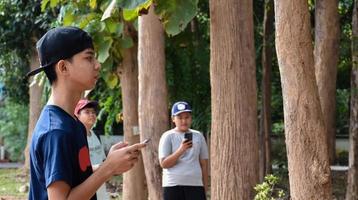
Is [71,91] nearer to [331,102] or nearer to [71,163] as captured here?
[71,163]

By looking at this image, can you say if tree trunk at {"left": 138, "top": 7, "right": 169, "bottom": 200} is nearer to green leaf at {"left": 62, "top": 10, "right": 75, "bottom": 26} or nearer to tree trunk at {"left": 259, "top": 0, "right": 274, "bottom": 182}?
green leaf at {"left": 62, "top": 10, "right": 75, "bottom": 26}

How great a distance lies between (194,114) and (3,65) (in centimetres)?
743

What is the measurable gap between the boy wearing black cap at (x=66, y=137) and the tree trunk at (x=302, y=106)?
8.13 ft

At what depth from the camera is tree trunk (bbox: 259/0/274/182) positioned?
41.9ft

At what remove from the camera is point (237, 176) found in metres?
6.39

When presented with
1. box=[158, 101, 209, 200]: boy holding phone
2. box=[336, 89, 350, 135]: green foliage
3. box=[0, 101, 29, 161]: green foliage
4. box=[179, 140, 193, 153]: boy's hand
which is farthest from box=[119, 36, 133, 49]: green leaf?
box=[0, 101, 29, 161]: green foliage

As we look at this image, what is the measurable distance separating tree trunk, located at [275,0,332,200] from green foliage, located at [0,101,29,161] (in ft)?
67.1

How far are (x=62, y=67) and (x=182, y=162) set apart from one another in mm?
4527

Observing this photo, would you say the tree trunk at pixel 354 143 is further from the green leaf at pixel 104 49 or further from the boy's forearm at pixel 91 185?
the boy's forearm at pixel 91 185

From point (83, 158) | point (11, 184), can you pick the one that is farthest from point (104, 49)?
point (11, 184)

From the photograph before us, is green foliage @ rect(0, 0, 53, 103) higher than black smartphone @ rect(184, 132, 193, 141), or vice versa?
green foliage @ rect(0, 0, 53, 103)

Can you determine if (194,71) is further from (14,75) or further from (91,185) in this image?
(91,185)

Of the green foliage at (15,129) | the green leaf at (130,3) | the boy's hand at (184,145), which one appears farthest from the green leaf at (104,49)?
the green foliage at (15,129)

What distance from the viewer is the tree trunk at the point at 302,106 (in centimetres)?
483
